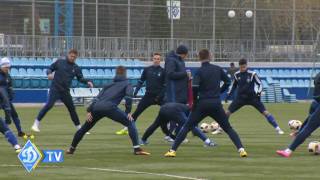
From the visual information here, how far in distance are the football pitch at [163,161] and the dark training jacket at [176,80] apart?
45.1 inches

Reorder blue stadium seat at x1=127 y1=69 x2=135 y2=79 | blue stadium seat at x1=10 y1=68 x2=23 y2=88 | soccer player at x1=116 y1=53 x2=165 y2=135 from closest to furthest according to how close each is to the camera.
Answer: soccer player at x1=116 y1=53 x2=165 y2=135, blue stadium seat at x1=10 y1=68 x2=23 y2=88, blue stadium seat at x1=127 y1=69 x2=135 y2=79

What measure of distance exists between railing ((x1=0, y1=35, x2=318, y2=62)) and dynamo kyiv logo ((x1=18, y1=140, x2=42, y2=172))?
34179 mm

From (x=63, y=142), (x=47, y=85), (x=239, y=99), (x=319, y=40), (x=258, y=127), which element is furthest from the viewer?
(x=319, y=40)

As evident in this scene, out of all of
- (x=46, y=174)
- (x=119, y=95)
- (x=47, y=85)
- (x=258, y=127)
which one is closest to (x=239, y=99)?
(x=258, y=127)

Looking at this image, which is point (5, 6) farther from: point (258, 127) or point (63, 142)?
point (63, 142)

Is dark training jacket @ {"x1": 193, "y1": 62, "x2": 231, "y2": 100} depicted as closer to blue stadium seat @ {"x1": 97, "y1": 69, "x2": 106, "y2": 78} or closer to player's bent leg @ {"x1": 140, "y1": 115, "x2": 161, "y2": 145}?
player's bent leg @ {"x1": 140, "y1": 115, "x2": 161, "y2": 145}

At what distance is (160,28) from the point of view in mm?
56188

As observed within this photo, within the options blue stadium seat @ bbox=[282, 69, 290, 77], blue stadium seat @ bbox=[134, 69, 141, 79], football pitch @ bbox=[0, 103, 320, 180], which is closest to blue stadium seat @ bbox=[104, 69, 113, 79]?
blue stadium seat @ bbox=[134, 69, 141, 79]

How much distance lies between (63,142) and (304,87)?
33.9m

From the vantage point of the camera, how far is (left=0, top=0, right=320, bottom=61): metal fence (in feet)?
169

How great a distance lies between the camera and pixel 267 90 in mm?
52344

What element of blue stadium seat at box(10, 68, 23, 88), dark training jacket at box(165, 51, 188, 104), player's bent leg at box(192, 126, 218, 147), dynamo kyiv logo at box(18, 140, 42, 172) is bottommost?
blue stadium seat at box(10, 68, 23, 88)

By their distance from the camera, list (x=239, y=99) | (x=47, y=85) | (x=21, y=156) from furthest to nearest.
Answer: (x=47, y=85) → (x=239, y=99) → (x=21, y=156)

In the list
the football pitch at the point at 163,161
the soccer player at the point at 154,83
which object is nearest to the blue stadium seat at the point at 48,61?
the football pitch at the point at 163,161
